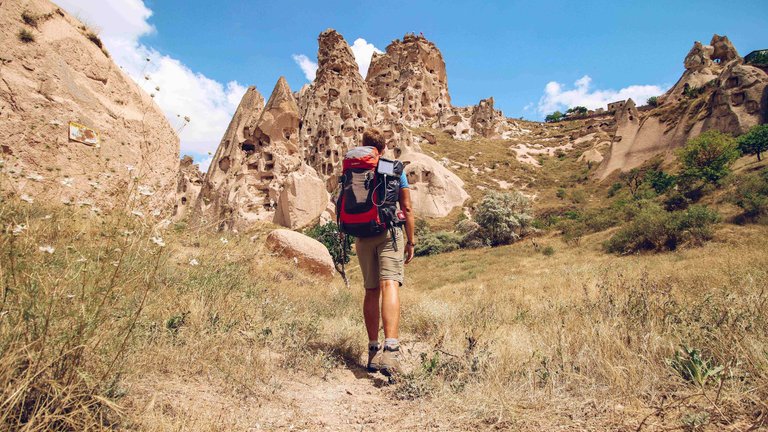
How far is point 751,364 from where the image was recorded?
1901 millimetres

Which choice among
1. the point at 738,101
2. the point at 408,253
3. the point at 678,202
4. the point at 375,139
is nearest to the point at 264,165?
the point at 375,139

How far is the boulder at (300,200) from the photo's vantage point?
21.5 m

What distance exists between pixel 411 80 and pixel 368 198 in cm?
6661

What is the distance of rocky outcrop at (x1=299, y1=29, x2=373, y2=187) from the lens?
32.1 meters

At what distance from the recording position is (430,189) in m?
34.2

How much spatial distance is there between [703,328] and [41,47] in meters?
9.03

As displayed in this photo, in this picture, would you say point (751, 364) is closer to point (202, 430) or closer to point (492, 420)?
point (492, 420)

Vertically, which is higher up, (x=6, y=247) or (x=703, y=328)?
(x=6, y=247)

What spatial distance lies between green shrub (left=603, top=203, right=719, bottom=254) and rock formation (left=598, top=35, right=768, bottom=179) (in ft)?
69.7

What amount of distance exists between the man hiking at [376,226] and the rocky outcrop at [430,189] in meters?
29.5

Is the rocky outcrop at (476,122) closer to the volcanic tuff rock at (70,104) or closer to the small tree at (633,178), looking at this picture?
the small tree at (633,178)

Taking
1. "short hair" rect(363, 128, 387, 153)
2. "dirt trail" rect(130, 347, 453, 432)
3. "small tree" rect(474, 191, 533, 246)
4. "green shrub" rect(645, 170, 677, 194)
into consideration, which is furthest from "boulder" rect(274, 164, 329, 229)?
"green shrub" rect(645, 170, 677, 194)

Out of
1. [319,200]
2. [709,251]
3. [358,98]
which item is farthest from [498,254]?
[358,98]

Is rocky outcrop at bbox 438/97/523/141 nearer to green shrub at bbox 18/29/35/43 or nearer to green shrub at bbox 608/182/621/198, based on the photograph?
green shrub at bbox 608/182/621/198
